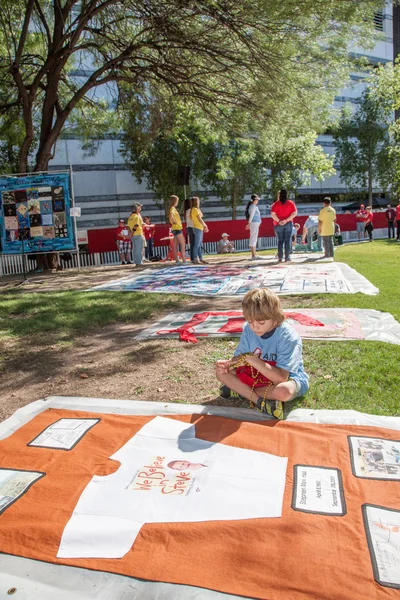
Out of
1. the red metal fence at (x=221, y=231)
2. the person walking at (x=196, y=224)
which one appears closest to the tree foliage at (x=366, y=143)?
the red metal fence at (x=221, y=231)

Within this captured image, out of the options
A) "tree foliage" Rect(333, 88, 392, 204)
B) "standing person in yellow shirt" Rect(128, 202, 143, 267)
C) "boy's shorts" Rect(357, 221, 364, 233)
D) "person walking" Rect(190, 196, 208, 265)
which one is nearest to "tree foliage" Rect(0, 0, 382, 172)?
"person walking" Rect(190, 196, 208, 265)

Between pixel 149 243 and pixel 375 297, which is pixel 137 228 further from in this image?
pixel 375 297

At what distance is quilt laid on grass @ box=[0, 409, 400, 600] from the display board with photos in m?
9.97

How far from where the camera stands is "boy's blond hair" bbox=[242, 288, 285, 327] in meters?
3.45

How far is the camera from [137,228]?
532 inches

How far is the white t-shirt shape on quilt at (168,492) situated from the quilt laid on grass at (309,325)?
2748 millimetres

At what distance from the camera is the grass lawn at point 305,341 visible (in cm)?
399

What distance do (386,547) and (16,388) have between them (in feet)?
11.7

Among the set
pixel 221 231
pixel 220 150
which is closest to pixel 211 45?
pixel 221 231

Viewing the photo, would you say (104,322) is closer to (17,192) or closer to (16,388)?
(16,388)

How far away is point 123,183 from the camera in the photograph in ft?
84.8

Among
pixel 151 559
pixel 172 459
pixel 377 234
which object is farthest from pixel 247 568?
pixel 377 234

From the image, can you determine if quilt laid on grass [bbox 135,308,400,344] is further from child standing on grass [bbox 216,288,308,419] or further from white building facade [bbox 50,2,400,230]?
white building facade [bbox 50,2,400,230]

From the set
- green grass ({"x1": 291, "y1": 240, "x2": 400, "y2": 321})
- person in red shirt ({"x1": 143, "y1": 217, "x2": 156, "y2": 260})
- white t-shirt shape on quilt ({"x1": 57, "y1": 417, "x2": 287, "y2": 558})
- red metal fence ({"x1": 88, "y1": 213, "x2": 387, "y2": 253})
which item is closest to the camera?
white t-shirt shape on quilt ({"x1": 57, "y1": 417, "x2": 287, "y2": 558})
